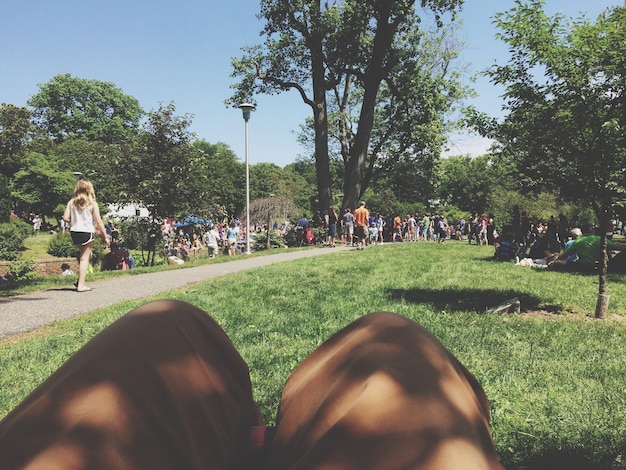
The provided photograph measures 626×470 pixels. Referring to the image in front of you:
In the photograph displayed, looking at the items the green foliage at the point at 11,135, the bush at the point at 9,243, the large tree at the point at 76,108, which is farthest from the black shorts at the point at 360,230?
the large tree at the point at 76,108

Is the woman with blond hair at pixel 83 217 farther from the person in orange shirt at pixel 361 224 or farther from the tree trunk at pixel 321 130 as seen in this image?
the tree trunk at pixel 321 130

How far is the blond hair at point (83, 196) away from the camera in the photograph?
7254 mm

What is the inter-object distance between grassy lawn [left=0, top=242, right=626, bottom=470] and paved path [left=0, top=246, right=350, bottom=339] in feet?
1.61

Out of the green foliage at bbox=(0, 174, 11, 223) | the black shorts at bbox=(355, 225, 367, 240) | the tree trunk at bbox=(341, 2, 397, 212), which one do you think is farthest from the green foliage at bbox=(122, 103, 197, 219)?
the green foliage at bbox=(0, 174, 11, 223)

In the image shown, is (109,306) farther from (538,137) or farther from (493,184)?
(493,184)

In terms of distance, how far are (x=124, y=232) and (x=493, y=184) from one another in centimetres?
5753

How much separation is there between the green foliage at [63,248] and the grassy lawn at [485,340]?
50.6 feet

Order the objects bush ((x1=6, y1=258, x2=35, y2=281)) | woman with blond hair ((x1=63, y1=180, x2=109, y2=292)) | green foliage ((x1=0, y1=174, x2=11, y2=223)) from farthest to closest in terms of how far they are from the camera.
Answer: green foliage ((x1=0, y1=174, x2=11, y2=223)), bush ((x1=6, y1=258, x2=35, y2=281)), woman with blond hair ((x1=63, y1=180, x2=109, y2=292))

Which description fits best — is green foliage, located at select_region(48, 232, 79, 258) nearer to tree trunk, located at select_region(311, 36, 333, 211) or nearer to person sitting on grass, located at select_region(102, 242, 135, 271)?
person sitting on grass, located at select_region(102, 242, 135, 271)

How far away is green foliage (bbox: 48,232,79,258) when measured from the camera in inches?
816

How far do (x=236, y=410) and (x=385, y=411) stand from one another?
522 millimetres

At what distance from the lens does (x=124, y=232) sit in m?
17.1

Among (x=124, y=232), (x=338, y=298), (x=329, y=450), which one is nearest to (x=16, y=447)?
(x=329, y=450)

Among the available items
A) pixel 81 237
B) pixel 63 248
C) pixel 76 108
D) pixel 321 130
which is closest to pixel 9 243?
pixel 63 248
